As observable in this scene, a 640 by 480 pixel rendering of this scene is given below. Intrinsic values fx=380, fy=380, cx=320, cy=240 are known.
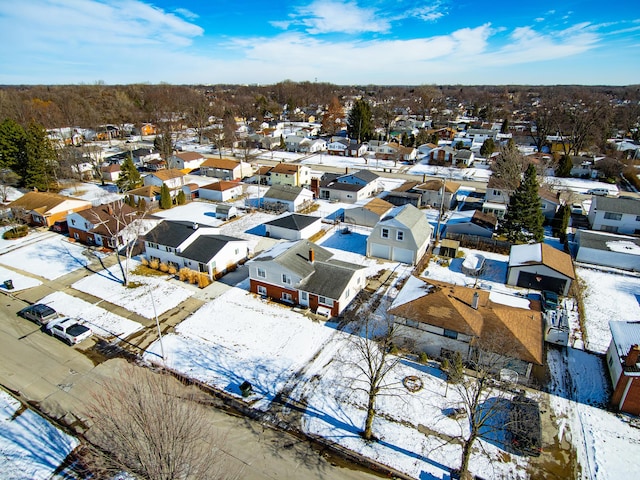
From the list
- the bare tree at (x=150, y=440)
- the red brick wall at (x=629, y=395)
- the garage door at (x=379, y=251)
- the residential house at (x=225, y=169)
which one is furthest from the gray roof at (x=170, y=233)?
the red brick wall at (x=629, y=395)

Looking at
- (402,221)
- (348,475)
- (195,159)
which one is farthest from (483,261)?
(195,159)

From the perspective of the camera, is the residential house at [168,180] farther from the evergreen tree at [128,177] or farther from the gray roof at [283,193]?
the gray roof at [283,193]

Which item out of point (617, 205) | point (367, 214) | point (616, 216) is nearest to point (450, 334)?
point (367, 214)

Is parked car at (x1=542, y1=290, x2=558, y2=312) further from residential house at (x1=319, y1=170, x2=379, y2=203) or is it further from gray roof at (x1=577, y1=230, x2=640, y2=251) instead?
residential house at (x1=319, y1=170, x2=379, y2=203)

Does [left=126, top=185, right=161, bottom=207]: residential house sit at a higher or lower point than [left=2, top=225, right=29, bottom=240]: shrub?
higher

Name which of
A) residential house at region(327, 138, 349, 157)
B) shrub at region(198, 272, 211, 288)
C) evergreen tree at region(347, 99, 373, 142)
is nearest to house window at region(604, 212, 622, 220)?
shrub at region(198, 272, 211, 288)

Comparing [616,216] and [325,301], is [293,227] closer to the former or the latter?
[325,301]

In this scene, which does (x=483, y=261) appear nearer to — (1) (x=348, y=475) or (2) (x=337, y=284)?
(2) (x=337, y=284)
